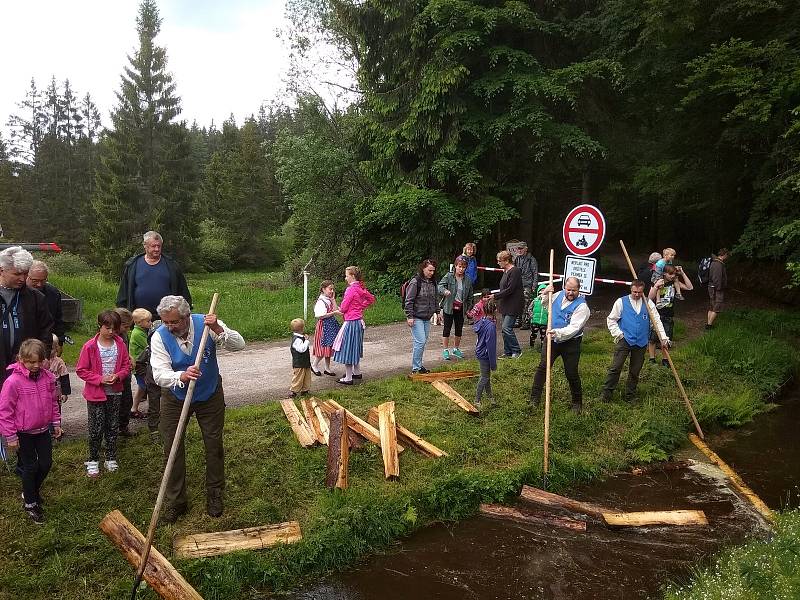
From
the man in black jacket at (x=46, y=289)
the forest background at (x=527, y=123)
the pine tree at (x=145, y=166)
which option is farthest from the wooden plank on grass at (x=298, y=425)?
the pine tree at (x=145, y=166)

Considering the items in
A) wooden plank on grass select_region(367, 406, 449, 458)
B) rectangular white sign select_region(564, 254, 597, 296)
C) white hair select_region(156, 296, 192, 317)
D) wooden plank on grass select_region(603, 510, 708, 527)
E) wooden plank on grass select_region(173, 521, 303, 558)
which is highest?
rectangular white sign select_region(564, 254, 597, 296)

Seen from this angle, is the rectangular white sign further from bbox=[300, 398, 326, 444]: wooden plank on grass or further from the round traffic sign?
bbox=[300, 398, 326, 444]: wooden plank on grass

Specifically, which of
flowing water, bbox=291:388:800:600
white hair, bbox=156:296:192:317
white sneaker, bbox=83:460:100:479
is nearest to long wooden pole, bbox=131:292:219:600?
white hair, bbox=156:296:192:317

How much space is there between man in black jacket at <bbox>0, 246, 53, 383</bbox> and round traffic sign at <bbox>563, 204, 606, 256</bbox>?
7.55 metres

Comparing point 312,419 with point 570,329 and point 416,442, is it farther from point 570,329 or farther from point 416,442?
point 570,329

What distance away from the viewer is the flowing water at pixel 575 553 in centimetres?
507

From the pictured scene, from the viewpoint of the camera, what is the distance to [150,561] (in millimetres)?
4613

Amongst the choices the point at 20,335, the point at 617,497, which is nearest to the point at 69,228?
the point at 20,335

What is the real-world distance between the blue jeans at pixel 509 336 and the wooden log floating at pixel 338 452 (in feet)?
15.7

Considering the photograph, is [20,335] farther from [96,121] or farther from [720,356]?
[96,121]

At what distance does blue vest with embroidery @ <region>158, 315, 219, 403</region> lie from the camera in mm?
5160

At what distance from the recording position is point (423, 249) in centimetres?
1675

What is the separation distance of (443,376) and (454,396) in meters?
0.87

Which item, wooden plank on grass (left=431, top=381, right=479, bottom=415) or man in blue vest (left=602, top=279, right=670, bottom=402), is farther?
man in blue vest (left=602, top=279, right=670, bottom=402)
